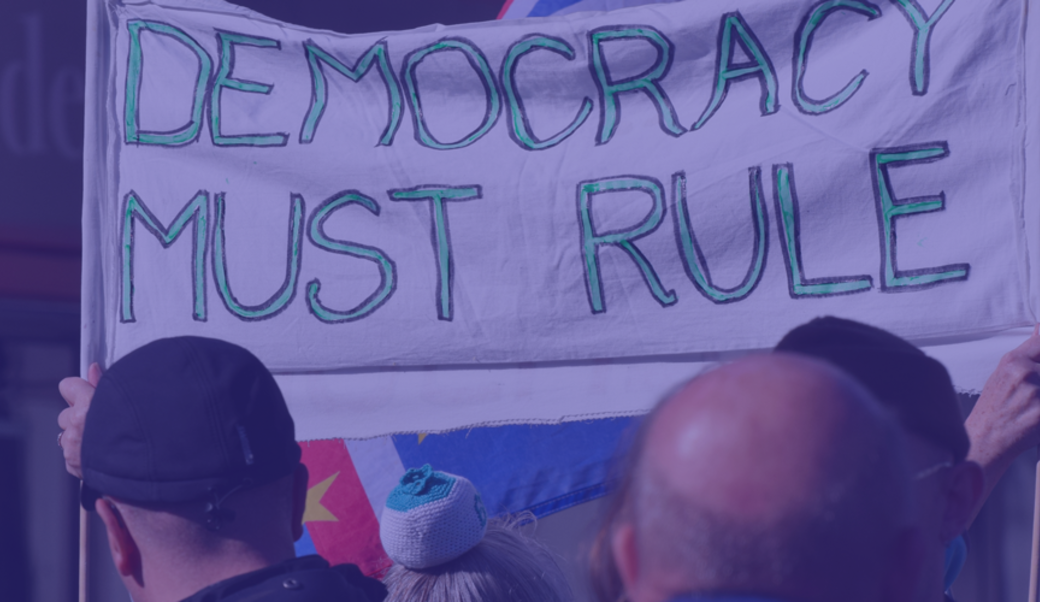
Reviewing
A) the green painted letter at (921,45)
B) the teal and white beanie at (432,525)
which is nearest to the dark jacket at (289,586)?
the teal and white beanie at (432,525)

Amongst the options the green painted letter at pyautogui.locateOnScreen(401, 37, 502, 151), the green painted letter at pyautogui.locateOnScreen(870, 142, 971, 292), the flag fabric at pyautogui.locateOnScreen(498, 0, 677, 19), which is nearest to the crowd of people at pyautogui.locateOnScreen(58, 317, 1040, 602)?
the green painted letter at pyautogui.locateOnScreen(870, 142, 971, 292)

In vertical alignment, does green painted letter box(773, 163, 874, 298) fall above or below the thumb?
above

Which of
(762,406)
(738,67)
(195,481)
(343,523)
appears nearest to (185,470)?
(195,481)

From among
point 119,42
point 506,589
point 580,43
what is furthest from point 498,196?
point 119,42

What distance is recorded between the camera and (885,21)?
1.67 m

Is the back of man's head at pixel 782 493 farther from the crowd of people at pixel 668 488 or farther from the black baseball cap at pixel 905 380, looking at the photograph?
the black baseball cap at pixel 905 380

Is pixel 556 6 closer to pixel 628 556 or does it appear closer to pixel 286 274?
pixel 286 274

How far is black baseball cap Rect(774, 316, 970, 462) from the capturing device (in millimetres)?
1112

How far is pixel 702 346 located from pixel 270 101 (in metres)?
1.09

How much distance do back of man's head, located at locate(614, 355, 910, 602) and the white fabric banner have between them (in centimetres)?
111

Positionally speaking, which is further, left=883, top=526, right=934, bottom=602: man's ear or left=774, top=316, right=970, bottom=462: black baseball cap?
left=774, top=316, right=970, bottom=462: black baseball cap

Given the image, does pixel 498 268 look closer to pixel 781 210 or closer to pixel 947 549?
pixel 781 210

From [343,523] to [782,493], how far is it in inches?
68.5

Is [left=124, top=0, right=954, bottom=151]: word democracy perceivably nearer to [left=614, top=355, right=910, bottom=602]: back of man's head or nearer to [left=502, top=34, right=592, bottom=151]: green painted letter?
[left=502, top=34, right=592, bottom=151]: green painted letter
